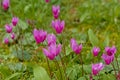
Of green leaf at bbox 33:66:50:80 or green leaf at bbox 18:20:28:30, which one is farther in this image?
green leaf at bbox 18:20:28:30

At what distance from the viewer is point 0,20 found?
4898mm

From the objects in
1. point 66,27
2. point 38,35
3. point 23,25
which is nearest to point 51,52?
point 38,35

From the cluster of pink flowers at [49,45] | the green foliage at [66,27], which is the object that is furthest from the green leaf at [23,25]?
the cluster of pink flowers at [49,45]

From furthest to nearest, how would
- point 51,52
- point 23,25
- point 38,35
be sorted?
point 23,25 → point 38,35 → point 51,52

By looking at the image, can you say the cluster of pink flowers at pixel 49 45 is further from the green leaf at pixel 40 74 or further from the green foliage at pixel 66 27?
the green foliage at pixel 66 27

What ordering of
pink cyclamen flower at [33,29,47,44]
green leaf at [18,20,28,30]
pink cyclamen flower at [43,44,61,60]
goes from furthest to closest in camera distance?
green leaf at [18,20,28,30], pink cyclamen flower at [33,29,47,44], pink cyclamen flower at [43,44,61,60]

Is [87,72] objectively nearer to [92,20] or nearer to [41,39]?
[41,39]

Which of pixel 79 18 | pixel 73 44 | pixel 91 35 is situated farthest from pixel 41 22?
pixel 73 44

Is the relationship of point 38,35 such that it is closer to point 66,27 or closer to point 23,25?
point 23,25

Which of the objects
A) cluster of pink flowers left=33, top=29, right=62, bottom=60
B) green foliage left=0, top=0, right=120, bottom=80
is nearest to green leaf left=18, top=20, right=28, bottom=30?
green foliage left=0, top=0, right=120, bottom=80

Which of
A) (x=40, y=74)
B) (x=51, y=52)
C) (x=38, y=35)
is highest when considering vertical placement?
(x=38, y=35)

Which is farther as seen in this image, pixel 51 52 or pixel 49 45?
pixel 49 45

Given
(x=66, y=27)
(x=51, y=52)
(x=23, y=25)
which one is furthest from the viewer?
(x=66, y=27)

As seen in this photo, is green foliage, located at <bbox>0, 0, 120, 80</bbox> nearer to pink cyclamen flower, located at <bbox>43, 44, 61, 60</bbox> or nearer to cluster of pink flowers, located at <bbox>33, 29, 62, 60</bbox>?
cluster of pink flowers, located at <bbox>33, 29, 62, 60</bbox>
